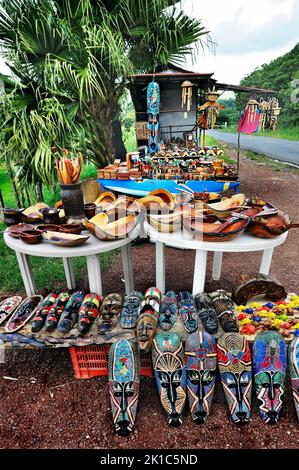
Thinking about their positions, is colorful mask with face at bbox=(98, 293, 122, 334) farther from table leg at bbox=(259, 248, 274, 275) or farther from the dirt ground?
table leg at bbox=(259, 248, 274, 275)

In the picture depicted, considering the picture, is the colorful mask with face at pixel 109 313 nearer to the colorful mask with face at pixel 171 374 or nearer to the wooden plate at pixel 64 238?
the colorful mask with face at pixel 171 374

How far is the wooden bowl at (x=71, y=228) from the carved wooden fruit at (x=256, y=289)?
1146 millimetres

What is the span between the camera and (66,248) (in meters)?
1.79

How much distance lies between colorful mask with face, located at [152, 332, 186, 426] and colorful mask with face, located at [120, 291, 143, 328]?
0.20m

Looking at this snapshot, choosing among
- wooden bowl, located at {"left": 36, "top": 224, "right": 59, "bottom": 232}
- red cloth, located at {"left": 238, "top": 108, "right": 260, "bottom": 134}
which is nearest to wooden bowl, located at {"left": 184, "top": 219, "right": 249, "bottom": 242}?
wooden bowl, located at {"left": 36, "top": 224, "right": 59, "bottom": 232}

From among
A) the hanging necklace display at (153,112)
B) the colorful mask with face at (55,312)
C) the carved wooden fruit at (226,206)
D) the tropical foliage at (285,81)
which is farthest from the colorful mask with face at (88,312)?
the tropical foliage at (285,81)

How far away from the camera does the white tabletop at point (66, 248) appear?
1746mm

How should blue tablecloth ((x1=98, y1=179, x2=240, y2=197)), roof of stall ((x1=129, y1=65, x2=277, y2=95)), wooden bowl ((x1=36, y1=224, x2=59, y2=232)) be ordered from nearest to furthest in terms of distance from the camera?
wooden bowl ((x1=36, y1=224, x2=59, y2=232)) < blue tablecloth ((x1=98, y1=179, x2=240, y2=197)) < roof of stall ((x1=129, y1=65, x2=277, y2=95))

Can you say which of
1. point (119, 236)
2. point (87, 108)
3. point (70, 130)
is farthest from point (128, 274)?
point (87, 108)

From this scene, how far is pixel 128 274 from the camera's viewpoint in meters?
2.40

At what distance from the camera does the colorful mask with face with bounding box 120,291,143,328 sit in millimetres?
1733

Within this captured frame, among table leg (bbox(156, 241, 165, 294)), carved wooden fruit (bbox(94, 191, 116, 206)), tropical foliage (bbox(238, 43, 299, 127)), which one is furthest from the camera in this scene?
tropical foliage (bbox(238, 43, 299, 127))

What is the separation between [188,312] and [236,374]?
0.45m

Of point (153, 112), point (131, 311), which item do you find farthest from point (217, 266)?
point (153, 112)
